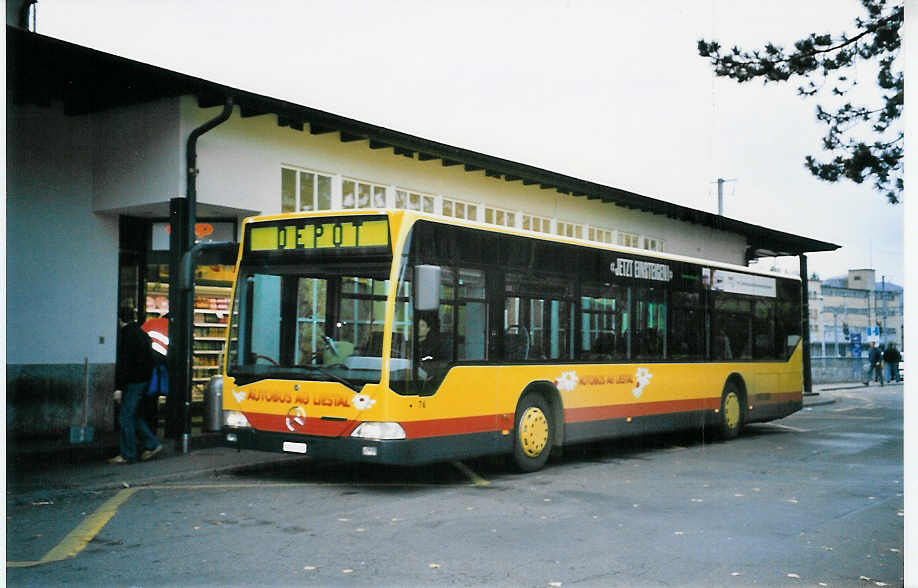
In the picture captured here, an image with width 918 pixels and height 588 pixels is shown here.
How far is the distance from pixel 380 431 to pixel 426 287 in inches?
59.6

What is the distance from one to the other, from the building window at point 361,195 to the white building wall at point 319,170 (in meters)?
0.12

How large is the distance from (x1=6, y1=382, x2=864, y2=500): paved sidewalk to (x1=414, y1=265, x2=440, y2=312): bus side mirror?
3.50 m

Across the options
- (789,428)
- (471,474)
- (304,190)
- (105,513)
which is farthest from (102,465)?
(789,428)

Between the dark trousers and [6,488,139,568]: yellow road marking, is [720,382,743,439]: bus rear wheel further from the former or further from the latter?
[6,488,139,568]: yellow road marking

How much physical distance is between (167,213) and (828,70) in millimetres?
9267

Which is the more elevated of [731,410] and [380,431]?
[380,431]

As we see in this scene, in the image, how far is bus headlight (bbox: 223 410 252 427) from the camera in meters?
10.7

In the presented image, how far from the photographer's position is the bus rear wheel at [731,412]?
52.1 feet

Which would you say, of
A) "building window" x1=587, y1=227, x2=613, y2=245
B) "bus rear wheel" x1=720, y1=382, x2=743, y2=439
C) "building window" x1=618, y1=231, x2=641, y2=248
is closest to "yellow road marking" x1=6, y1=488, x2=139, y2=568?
"bus rear wheel" x1=720, y1=382, x2=743, y2=439

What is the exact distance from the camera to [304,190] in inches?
611

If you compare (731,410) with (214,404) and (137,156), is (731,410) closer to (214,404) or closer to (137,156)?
(214,404)

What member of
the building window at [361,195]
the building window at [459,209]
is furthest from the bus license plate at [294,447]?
the building window at [459,209]

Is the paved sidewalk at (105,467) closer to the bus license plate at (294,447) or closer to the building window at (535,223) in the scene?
the bus license plate at (294,447)
